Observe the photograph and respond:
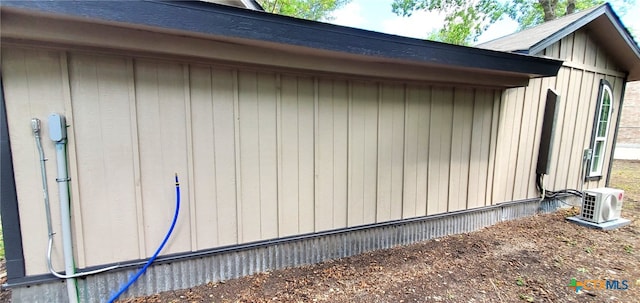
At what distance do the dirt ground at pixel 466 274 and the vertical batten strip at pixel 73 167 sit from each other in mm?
642

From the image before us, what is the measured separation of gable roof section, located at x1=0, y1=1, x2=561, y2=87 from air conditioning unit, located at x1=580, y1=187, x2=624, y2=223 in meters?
2.68

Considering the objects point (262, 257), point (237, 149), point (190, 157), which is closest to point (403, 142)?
point (237, 149)

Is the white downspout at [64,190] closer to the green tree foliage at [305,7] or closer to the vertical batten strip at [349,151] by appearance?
the vertical batten strip at [349,151]

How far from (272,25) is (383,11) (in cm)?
1903

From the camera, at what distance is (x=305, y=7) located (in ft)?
50.1

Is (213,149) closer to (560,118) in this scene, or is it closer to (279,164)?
(279,164)

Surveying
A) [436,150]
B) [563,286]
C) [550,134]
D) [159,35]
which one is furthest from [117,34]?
[550,134]

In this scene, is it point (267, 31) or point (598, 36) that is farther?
point (598, 36)

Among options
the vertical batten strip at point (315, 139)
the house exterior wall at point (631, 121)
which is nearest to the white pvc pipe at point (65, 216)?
the vertical batten strip at point (315, 139)

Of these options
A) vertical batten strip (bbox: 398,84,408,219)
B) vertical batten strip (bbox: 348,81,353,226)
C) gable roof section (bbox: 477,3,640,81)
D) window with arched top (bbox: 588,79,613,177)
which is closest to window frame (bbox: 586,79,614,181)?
window with arched top (bbox: 588,79,613,177)

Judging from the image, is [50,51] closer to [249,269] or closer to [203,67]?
[203,67]

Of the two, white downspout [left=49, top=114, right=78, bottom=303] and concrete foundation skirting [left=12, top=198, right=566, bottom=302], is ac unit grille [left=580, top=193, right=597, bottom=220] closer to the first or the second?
concrete foundation skirting [left=12, top=198, right=566, bottom=302]

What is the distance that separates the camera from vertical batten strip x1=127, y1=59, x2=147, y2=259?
2203 mm

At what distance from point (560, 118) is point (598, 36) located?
5.23 feet
